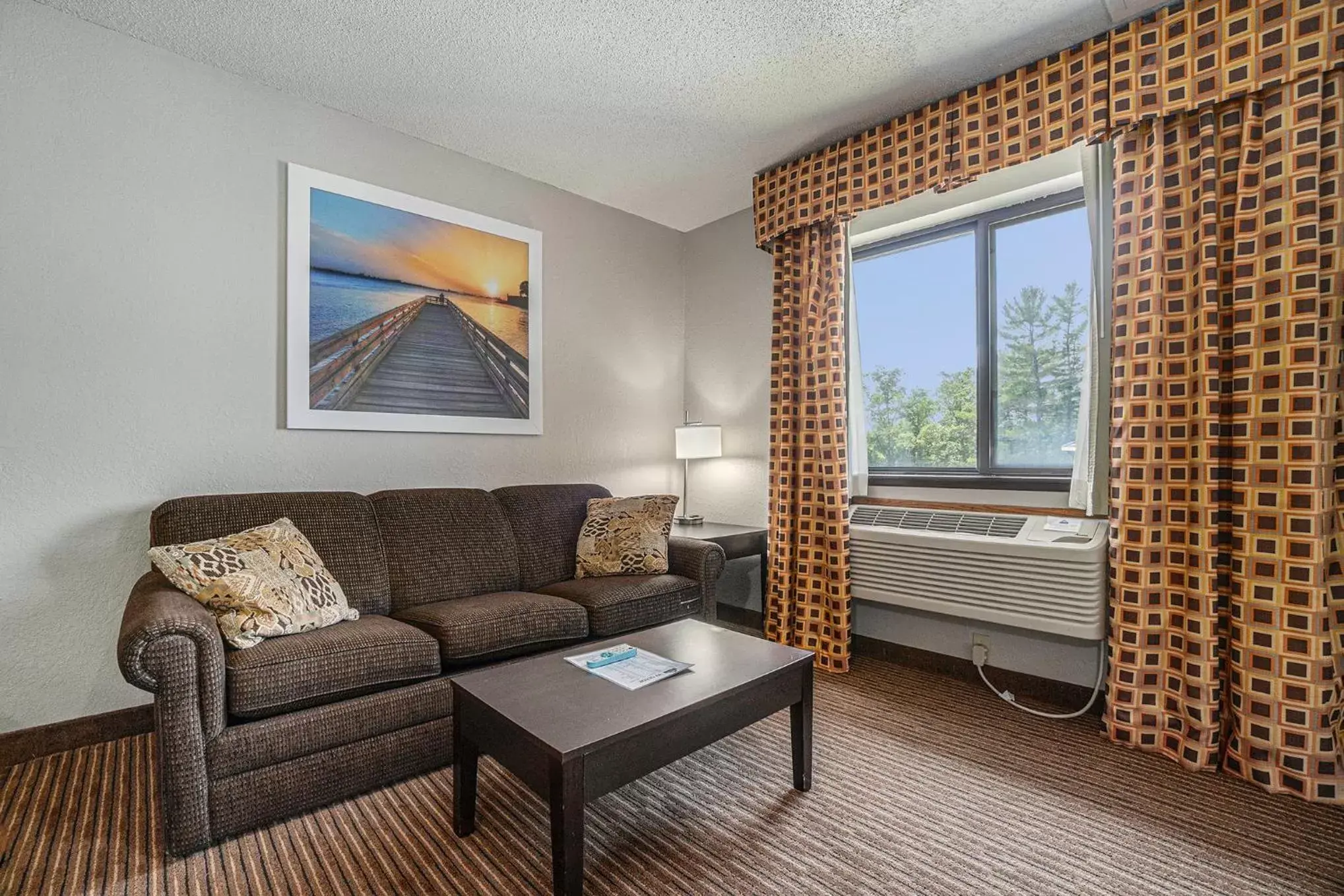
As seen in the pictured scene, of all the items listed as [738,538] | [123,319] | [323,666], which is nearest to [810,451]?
[738,538]

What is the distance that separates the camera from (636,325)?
410 centimetres

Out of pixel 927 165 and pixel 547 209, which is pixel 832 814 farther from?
pixel 547 209

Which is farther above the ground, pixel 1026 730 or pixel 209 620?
pixel 209 620

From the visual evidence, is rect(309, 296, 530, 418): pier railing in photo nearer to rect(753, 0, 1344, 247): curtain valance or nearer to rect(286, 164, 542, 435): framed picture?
rect(286, 164, 542, 435): framed picture

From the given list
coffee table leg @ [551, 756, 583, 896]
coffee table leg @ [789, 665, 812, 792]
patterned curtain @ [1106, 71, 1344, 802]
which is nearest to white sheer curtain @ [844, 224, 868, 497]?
patterned curtain @ [1106, 71, 1344, 802]

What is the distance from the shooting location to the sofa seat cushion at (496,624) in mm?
2221

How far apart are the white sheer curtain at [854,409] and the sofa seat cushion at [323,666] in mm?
2215

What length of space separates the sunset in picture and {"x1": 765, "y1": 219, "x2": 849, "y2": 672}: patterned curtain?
1426 millimetres

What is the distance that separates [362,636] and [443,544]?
800 millimetres

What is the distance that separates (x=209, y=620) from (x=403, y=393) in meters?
1.51

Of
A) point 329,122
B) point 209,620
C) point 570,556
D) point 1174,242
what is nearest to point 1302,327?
point 1174,242

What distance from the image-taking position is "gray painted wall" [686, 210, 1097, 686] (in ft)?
12.6

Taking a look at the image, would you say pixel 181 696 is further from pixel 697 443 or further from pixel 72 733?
pixel 697 443

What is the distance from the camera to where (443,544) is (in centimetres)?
279
